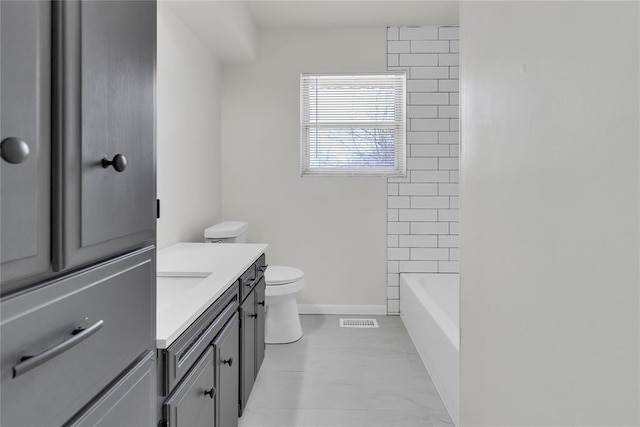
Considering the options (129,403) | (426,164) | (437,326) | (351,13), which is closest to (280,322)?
(437,326)

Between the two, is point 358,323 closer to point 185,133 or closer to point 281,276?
point 281,276

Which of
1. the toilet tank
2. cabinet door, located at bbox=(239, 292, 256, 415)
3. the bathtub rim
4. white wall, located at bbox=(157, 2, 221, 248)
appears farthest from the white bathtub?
white wall, located at bbox=(157, 2, 221, 248)

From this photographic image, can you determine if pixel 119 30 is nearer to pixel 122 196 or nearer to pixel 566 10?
pixel 122 196

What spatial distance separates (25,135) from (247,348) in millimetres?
1677

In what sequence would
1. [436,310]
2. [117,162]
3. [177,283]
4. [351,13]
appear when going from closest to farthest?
[117,162]
[177,283]
[436,310]
[351,13]

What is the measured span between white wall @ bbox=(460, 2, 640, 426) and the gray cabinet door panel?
745 millimetres

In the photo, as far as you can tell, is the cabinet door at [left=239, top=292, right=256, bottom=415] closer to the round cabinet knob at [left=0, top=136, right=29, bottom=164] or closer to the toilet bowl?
the toilet bowl

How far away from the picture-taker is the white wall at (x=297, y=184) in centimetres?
362

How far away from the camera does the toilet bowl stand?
9.39 feet

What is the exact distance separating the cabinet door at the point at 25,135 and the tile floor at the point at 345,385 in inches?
67.3

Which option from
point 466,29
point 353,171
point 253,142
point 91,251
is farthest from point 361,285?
point 91,251

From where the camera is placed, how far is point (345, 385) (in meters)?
2.35

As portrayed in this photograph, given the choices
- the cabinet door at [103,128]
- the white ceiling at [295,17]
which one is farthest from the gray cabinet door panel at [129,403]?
the white ceiling at [295,17]

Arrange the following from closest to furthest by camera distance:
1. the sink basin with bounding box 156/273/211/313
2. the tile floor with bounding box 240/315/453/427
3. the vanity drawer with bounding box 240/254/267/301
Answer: the sink basin with bounding box 156/273/211/313, the vanity drawer with bounding box 240/254/267/301, the tile floor with bounding box 240/315/453/427
